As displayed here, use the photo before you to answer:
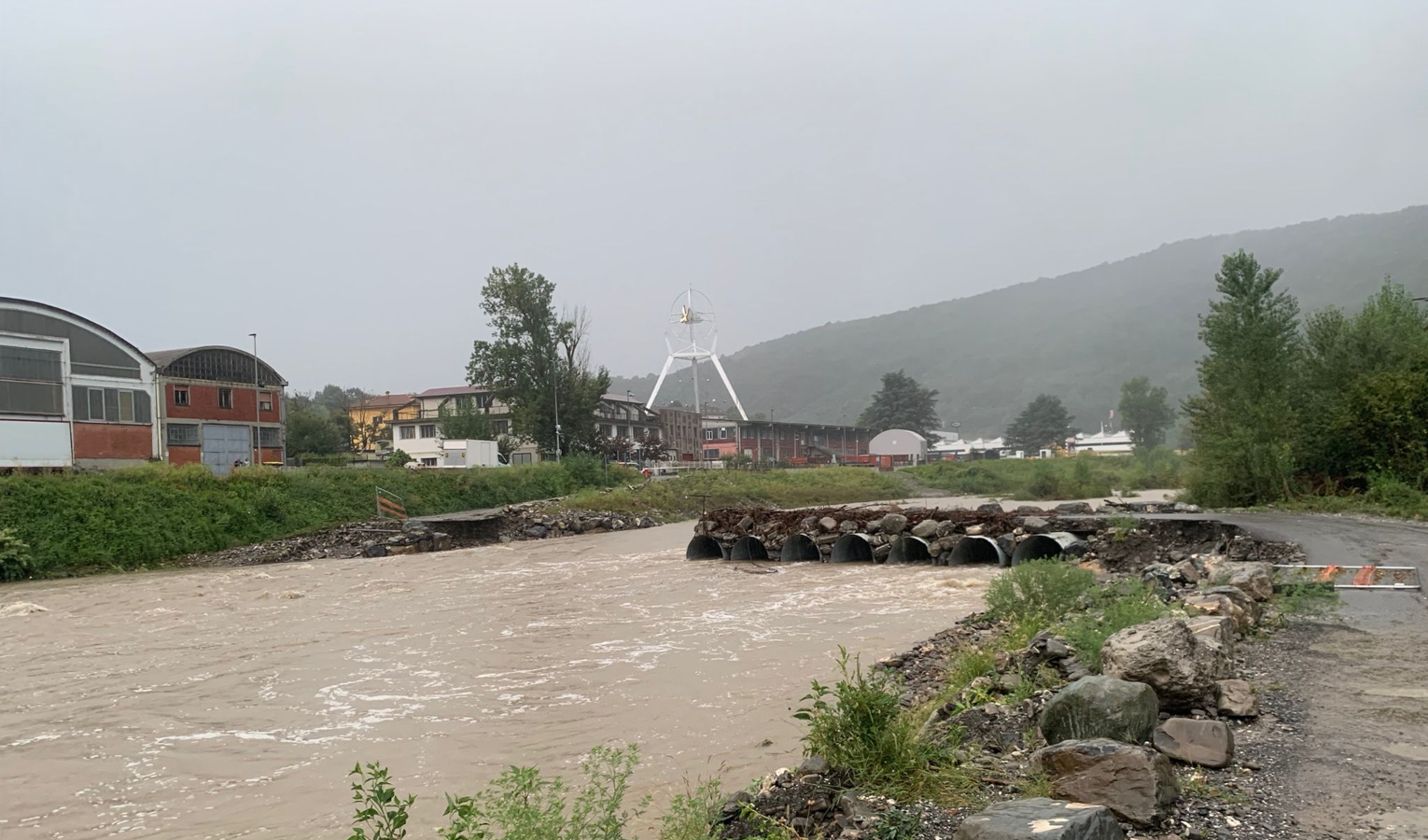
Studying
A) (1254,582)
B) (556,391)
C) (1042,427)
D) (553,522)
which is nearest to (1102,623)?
(1254,582)

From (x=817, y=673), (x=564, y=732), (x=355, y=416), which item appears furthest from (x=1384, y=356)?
(x=355, y=416)

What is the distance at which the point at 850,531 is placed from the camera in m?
25.6

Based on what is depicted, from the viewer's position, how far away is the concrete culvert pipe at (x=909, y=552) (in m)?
23.7

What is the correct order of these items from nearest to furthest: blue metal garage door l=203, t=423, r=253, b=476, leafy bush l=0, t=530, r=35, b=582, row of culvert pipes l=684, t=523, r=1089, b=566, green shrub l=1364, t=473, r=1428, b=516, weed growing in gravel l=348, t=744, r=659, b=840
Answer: weed growing in gravel l=348, t=744, r=659, b=840 → green shrub l=1364, t=473, r=1428, b=516 → row of culvert pipes l=684, t=523, r=1089, b=566 → leafy bush l=0, t=530, r=35, b=582 → blue metal garage door l=203, t=423, r=253, b=476

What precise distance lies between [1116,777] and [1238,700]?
2.16 m

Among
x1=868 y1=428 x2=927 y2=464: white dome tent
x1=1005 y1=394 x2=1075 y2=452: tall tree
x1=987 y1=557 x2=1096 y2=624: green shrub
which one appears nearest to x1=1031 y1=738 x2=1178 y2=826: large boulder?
x1=987 y1=557 x2=1096 y2=624: green shrub

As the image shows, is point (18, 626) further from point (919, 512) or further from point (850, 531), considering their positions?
point (919, 512)

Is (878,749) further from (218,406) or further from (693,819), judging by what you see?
(218,406)

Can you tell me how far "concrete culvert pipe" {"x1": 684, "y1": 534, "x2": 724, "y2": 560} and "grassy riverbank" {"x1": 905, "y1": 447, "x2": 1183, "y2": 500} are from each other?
104 ft

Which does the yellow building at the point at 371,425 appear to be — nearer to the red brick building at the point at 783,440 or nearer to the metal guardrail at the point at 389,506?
the red brick building at the point at 783,440

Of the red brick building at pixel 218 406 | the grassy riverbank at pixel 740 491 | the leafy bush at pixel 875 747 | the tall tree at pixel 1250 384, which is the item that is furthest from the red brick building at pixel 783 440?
the leafy bush at pixel 875 747

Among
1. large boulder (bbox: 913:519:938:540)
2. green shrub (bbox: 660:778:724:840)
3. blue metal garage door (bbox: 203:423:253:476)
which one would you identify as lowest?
large boulder (bbox: 913:519:938:540)

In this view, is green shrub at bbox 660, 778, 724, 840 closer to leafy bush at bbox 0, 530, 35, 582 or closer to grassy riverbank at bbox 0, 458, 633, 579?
leafy bush at bbox 0, 530, 35, 582

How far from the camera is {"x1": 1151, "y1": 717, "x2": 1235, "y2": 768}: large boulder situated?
5164mm
